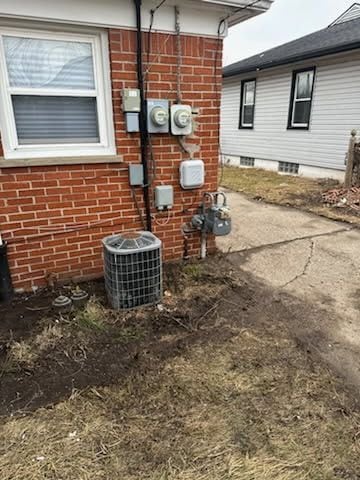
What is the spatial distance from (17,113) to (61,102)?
1.28 feet

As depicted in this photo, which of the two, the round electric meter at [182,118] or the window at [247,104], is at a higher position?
the window at [247,104]

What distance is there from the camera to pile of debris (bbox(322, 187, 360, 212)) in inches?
247

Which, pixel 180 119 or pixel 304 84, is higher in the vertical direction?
pixel 304 84

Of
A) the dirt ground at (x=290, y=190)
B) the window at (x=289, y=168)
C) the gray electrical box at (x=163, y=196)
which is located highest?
the gray electrical box at (x=163, y=196)

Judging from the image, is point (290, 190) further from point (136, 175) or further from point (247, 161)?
point (136, 175)

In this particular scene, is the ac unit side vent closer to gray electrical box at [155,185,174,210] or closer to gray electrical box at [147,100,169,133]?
gray electrical box at [155,185,174,210]

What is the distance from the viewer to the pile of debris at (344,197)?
6.27m

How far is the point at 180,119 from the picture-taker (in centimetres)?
314

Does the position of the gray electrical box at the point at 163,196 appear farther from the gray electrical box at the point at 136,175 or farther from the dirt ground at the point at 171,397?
the dirt ground at the point at 171,397

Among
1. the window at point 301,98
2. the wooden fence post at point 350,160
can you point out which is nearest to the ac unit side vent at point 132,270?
the wooden fence post at point 350,160

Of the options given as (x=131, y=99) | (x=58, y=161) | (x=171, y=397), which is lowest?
(x=171, y=397)

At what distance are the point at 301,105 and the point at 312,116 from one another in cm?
69

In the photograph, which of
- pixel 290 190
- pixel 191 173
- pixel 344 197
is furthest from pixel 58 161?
pixel 290 190

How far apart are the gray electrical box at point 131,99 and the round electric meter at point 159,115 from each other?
155 millimetres
